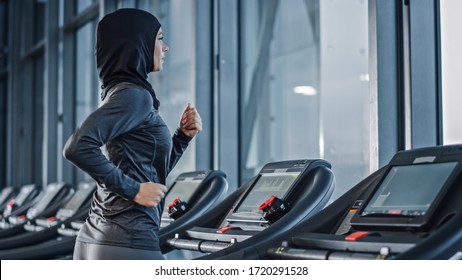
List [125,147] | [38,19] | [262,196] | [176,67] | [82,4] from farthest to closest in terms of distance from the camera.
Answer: [38,19], [82,4], [176,67], [262,196], [125,147]

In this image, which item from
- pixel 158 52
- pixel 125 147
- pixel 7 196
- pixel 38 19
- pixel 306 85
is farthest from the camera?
pixel 38 19

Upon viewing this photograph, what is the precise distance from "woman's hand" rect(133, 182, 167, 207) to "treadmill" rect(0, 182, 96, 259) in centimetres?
Result: 185

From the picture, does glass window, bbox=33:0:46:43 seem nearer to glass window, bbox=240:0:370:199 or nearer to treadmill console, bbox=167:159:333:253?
glass window, bbox=240:0:370:199

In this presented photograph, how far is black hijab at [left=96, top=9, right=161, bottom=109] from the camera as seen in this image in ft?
6.95

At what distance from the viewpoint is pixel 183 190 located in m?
3.68

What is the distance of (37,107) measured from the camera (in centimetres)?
966

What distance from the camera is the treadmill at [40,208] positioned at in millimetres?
5535

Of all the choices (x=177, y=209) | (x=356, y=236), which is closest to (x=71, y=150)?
(x=356, y=236)

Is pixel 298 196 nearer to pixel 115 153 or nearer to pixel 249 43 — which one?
pixel 115 153

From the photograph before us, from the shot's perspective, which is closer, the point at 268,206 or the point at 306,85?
the point at 268,206

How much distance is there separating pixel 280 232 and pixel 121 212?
2.10ft

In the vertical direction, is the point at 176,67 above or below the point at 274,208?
above

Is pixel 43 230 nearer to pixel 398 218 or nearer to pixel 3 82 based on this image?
pixel 398 218

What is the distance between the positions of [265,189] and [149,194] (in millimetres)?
924
